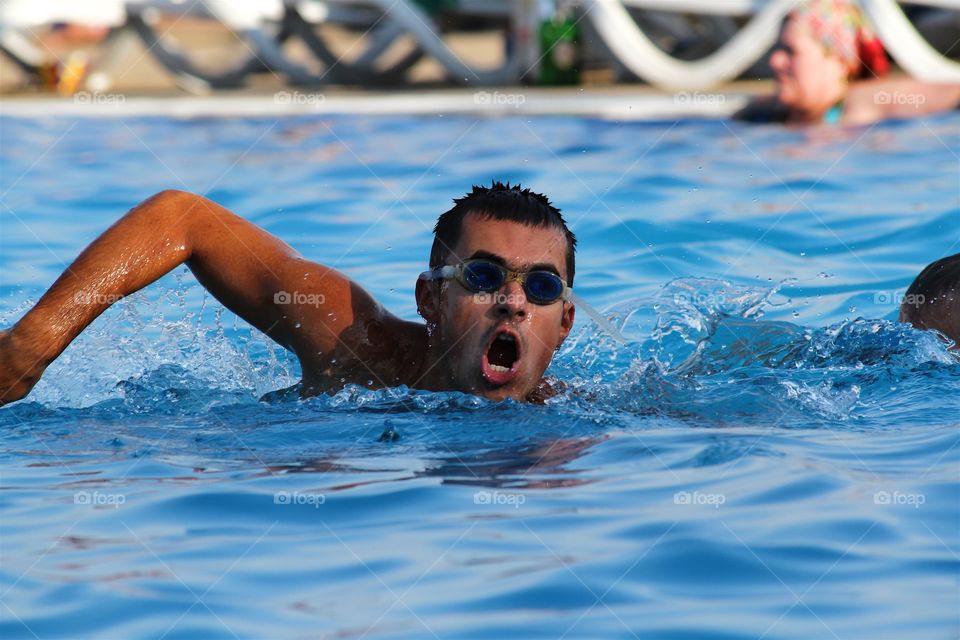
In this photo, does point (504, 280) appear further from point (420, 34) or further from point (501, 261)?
point (420, 34)

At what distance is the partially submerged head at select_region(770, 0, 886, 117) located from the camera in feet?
33.8

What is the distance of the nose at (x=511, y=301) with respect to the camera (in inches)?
153

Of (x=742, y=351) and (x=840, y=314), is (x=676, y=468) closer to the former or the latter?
(x=742, y=351)

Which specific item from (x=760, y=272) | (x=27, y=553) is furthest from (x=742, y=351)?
(x=27, y=553)

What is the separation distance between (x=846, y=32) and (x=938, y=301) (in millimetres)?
6620

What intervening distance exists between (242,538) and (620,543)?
0.87 meters

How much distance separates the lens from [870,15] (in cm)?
1108

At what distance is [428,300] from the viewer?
4.16 meters

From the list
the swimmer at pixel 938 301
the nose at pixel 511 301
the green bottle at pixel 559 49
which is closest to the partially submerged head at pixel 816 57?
the green bottle at pixel 559 49

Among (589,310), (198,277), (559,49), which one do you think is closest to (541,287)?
(589,310)

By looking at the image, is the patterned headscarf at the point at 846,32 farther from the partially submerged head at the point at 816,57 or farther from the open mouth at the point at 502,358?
the open mouth at the point at 502,358

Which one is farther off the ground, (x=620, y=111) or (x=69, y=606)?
(x=620, y=111)

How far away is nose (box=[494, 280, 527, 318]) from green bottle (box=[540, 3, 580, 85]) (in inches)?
371

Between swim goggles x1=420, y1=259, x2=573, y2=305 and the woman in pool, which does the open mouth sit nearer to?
swim goggles x1=420, y1=259, x2=573, y2=305
